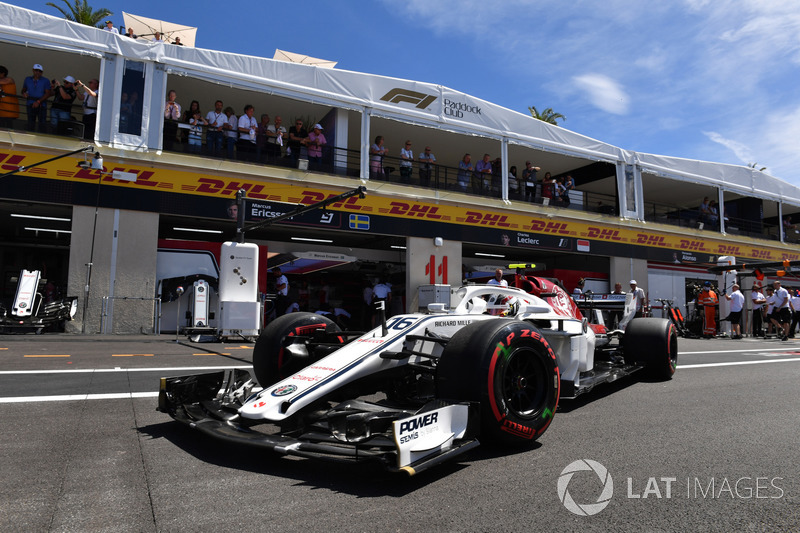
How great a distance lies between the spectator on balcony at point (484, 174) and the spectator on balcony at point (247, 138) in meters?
8.40

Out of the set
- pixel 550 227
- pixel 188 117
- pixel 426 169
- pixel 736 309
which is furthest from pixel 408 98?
pixel 736 309

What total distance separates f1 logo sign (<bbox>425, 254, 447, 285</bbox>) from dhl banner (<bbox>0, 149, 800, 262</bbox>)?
1195mm

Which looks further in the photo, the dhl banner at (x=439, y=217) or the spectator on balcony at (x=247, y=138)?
the spectator on balcony at (x=247, y=138)

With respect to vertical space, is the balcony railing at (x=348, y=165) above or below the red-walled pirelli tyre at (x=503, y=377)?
above

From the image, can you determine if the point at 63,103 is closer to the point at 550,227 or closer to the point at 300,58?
the point at 300,58

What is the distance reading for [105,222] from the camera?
43.6 feet

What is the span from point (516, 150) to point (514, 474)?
20060 millimetres

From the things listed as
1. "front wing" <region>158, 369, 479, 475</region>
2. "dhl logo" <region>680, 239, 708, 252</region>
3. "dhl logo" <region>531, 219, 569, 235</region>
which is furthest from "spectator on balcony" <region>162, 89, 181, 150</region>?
"dhl logo" <region>680, 239, 708, 252</region>

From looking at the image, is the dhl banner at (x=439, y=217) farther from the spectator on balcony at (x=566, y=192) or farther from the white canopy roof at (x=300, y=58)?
the white canopy roof at (x=300, y=58)

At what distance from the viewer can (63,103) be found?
13.3 m

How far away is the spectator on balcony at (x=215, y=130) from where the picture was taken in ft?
48.7

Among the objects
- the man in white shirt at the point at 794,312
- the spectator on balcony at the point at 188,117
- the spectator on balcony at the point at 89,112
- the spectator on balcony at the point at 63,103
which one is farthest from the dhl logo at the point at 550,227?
the spectator on balcony at the point at 63,103

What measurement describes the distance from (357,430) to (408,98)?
53.4ft

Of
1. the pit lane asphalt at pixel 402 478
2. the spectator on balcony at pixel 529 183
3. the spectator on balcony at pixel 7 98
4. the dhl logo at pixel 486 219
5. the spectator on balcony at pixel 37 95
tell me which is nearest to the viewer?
the pit lane asphalt at pixel 402 478
